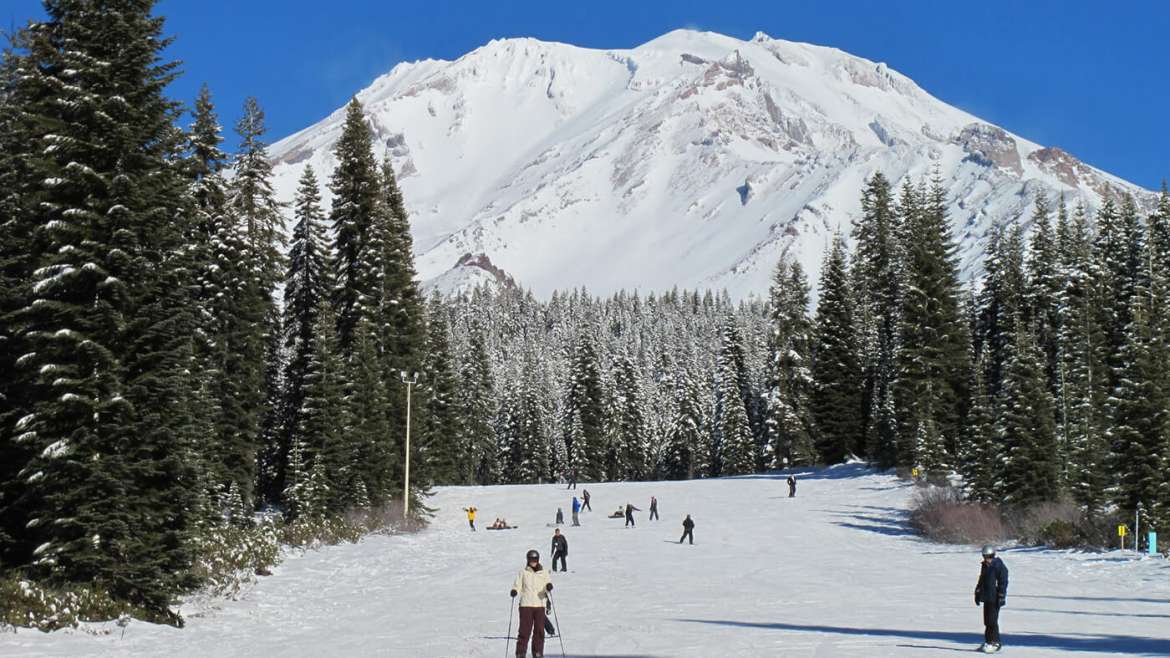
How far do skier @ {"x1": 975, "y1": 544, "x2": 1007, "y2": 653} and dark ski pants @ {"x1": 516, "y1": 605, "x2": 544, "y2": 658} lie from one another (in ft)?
22.3

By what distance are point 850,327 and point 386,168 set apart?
3311cm

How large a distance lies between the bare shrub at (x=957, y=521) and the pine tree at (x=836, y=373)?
25164mm

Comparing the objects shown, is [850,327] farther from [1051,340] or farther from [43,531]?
[43,531]

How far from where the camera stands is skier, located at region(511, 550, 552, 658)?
17.5m

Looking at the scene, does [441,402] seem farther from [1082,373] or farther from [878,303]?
[1082,373]

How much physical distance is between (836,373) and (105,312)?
56544mm

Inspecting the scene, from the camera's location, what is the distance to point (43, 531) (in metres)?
21.8

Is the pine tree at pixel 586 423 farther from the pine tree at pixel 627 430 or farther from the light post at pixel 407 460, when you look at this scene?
the light post at pixel 407 460

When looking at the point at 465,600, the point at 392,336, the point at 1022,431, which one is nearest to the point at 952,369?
the point at 1022,431

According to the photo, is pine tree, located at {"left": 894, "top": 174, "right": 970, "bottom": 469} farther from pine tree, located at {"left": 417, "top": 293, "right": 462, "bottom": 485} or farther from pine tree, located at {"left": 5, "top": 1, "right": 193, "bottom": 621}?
pine tree, located at {"left": 5, "top": 1, "right": 193, "bottom": 621}

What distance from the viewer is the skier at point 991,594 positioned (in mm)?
17125

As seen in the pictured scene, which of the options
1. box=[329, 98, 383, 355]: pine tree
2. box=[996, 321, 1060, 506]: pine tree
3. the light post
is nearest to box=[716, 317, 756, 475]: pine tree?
the light post

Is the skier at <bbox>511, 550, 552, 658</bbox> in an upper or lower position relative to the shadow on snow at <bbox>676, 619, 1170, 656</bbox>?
upper

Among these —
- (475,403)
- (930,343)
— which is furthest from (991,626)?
(475,403)
